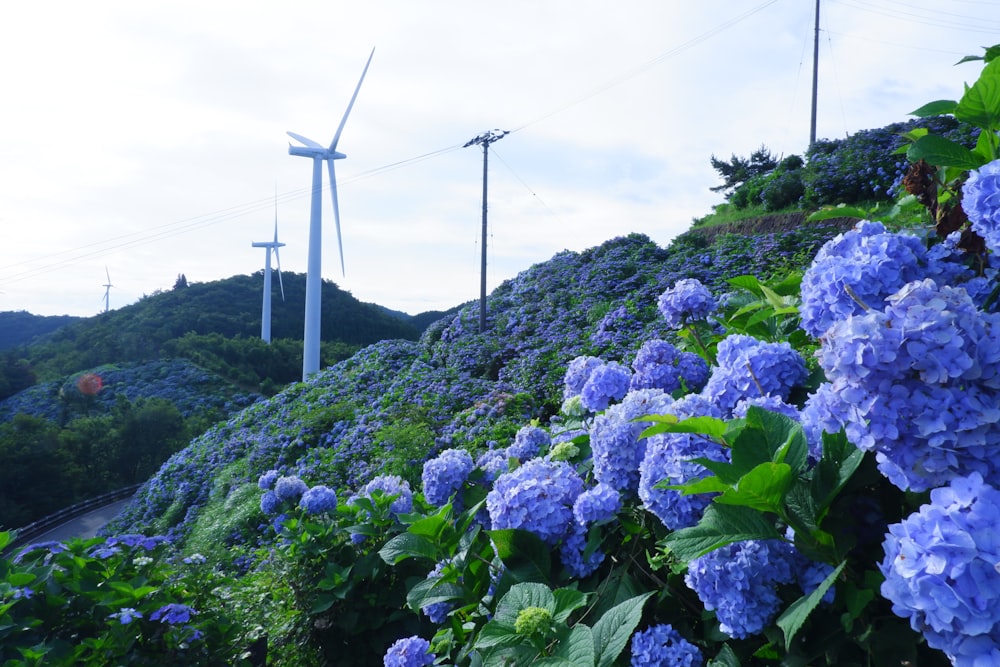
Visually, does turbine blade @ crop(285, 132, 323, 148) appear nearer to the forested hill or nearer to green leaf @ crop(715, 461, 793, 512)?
the forested hill

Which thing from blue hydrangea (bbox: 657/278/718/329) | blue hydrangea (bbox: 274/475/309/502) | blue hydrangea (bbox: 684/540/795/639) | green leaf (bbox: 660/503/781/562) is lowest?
blue hydrangea (bbox: 274/475/309/502)

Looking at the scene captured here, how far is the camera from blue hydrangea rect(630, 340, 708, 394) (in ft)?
6.99

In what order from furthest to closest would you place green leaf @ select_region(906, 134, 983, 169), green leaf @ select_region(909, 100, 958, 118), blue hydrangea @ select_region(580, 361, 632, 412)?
blue hydrangea @ select_region(580, 361, 632, 412), green leaf @ select_region(909, 100, 958, 118), green leaf @ select_region(906, 134, 983, 169)

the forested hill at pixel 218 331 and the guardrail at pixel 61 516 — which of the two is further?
the forested hill at pixel 218 331

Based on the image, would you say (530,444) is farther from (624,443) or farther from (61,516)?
(61,516)

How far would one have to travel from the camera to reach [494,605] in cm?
182

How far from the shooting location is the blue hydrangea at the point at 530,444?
268 cm

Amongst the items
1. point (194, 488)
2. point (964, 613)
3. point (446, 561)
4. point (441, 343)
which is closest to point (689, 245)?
point (441, 343)

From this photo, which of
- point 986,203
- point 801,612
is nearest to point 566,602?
point 801,612

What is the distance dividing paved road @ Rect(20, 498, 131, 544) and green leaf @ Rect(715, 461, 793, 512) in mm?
19822

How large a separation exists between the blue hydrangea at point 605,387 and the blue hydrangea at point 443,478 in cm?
66

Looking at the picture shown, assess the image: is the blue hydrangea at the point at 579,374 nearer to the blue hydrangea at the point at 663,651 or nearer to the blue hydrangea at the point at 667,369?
the blue hydrangea at the point at 667,369

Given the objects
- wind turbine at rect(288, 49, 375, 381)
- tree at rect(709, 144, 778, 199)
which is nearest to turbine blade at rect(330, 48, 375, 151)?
wind turbine at rect(288, 49, 375, 381)

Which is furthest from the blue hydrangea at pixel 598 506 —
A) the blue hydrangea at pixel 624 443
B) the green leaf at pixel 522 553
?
the green leaf at pixel 522 553
